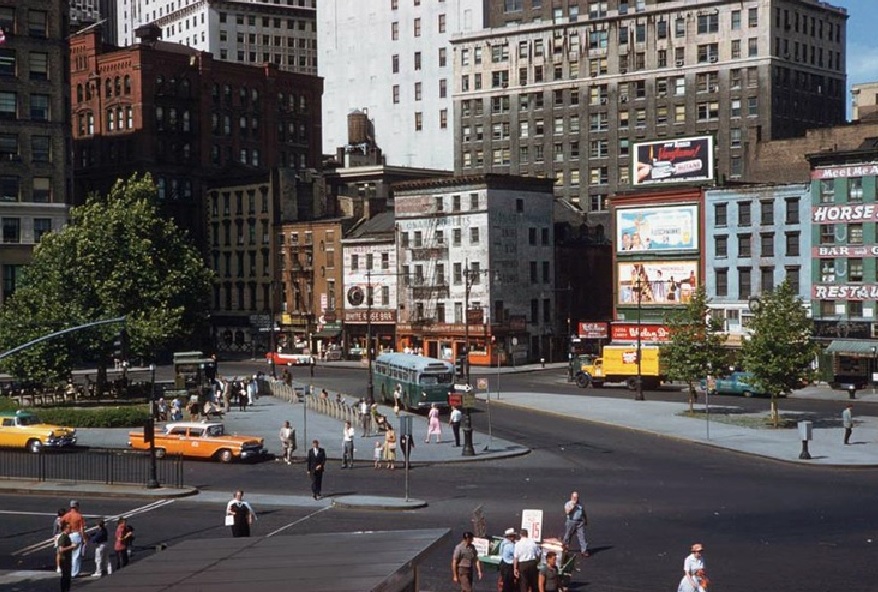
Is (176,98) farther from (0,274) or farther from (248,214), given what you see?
(0,274)

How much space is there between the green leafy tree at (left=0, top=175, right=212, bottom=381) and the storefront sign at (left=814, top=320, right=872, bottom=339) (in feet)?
137

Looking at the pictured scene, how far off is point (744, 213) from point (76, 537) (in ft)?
225

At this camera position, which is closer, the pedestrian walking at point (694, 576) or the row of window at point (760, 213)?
the pedestrian walking at point (694, 576)

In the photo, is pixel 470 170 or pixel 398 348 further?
pixel 470 170

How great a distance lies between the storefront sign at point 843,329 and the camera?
81500 mm

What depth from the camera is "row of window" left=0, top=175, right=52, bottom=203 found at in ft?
303

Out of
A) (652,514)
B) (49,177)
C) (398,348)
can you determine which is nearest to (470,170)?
(398,348)

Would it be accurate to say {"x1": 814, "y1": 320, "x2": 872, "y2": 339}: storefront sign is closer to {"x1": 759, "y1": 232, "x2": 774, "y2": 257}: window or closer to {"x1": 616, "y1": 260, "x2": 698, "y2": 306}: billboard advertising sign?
{"x1": 759, "y1": 232, "x2": 774, "y2": 257}: window

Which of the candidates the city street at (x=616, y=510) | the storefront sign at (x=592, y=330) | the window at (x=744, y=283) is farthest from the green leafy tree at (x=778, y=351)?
the storefront sign at (x=592, y=330)

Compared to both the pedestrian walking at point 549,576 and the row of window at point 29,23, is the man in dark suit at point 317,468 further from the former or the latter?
the row of window at point 29,23

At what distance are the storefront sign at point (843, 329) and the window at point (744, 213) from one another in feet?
31.5

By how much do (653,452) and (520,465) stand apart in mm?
6292

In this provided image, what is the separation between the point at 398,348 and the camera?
11062 cm

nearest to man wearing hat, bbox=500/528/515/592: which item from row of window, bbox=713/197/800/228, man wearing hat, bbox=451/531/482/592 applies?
man wearing hat, bbox=451/531/482/592
